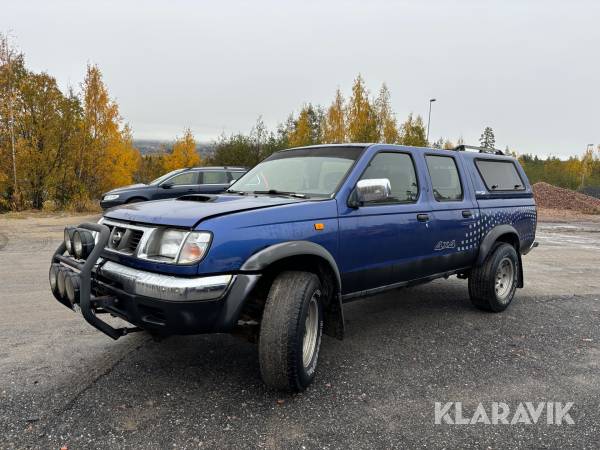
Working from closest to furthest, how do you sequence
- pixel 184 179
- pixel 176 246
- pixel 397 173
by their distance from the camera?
1. pixel 176 246
2. pixel 397 173
3. pixel 184 179

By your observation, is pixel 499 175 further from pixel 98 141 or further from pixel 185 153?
pixel 185 153

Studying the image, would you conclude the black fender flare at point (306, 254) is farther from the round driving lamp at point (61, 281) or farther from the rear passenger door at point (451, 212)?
the rear passenger door at point (451, 212)

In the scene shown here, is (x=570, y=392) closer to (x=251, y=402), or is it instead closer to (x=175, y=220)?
(x=251, y=402)

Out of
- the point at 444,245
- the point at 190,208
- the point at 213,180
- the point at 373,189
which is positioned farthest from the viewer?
the point at 213,180

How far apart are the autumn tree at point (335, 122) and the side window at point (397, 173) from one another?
98.3 ft

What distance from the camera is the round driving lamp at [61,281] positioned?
3.01 metres

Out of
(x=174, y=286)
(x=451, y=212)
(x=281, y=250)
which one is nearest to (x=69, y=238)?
(x=174, y=286)

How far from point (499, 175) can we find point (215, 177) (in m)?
10.0

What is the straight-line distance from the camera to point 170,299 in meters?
2.65

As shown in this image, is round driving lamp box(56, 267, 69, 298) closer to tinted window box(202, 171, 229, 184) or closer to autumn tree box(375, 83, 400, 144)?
tinted window box(202, 171, 229, 184)

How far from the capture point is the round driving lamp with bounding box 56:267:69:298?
9.89 feet

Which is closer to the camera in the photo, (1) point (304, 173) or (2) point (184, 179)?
(1) point (304, 173)

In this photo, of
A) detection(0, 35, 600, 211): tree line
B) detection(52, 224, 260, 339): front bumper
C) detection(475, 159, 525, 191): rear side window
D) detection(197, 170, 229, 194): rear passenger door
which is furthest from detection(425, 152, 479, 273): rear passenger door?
detection(0, 35, 600, 211): tree line

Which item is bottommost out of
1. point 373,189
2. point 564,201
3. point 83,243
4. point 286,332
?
point 564,201
